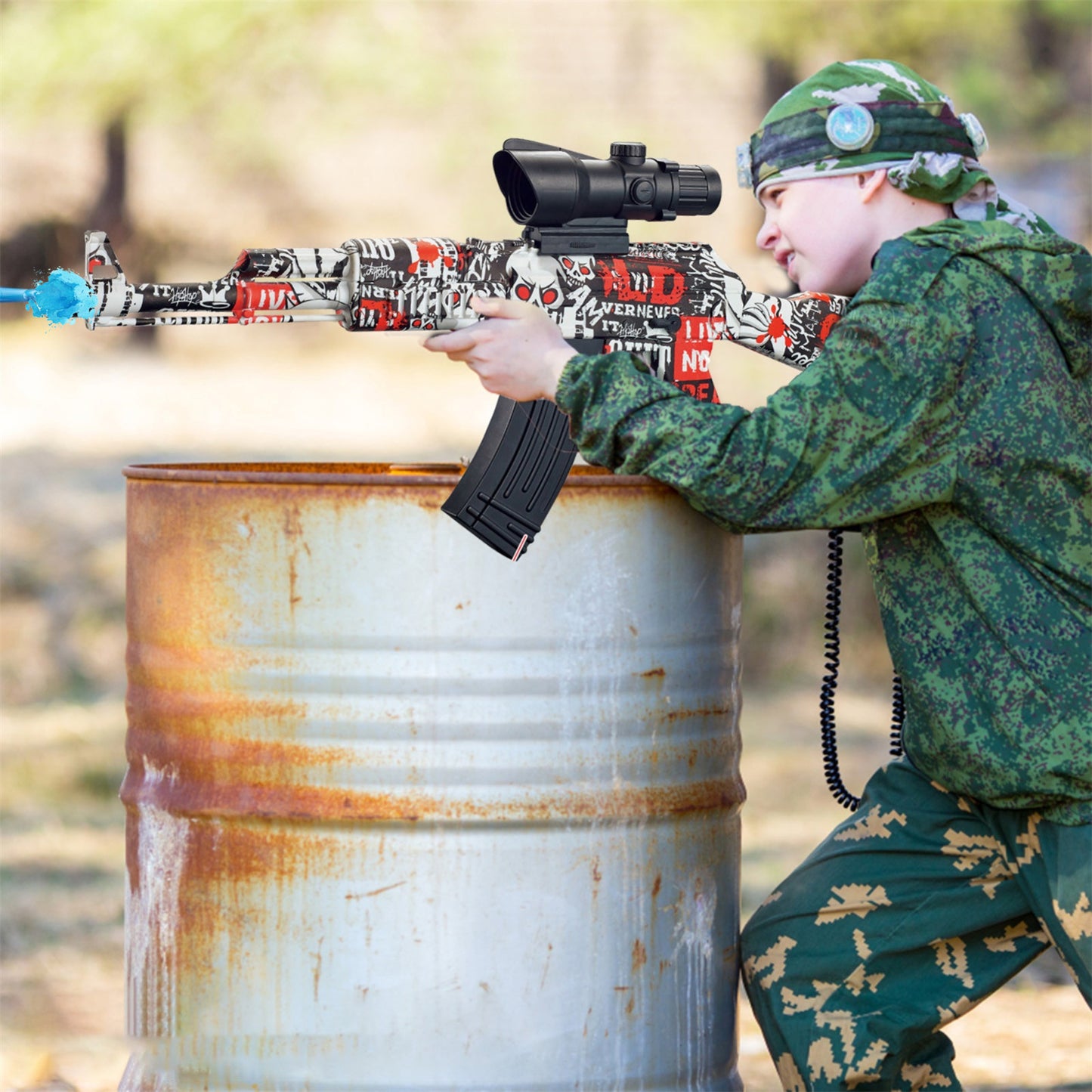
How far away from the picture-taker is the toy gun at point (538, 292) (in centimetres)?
226

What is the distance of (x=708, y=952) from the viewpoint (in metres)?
2.54

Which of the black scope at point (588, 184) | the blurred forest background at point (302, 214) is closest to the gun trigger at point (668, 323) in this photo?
the black scope at point (588, 184)

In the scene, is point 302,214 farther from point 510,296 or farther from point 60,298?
point 60,298

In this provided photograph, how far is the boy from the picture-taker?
2221 millimetres

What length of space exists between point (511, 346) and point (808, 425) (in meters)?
0.42

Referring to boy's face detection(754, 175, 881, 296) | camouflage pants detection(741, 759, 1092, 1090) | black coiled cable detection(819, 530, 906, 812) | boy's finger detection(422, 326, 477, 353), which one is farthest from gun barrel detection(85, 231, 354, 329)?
camouflage pants detection(741, 759, 1092, 1090)

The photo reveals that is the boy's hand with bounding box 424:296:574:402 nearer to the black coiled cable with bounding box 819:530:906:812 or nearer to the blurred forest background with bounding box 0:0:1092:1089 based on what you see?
the black coiled cable with bounding box 819:530:906:812

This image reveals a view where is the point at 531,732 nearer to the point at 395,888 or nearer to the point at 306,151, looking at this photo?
the point at 395,888

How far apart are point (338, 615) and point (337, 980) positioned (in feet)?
1.65

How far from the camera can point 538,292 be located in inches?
96.3

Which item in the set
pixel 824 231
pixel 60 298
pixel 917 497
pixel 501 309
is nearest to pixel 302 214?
pixel 824 231

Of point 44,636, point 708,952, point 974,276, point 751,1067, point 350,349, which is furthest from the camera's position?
point 350,349

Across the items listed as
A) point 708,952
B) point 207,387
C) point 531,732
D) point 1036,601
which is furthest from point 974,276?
point 207,387

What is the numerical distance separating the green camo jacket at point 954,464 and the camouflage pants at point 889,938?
4.7 inches
